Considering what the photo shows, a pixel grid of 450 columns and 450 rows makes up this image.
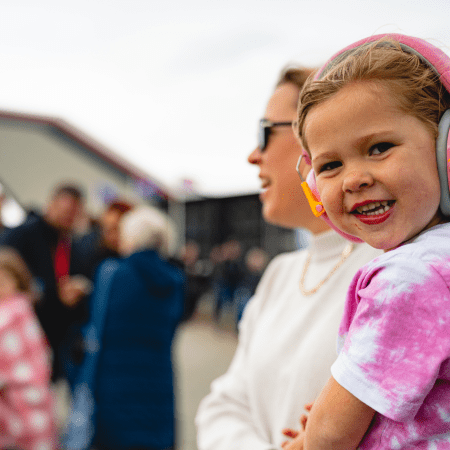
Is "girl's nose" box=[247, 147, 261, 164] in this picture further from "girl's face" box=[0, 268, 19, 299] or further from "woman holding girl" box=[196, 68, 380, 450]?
"girl's face" box=[0, 268, 19, 299]

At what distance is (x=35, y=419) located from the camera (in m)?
2.45

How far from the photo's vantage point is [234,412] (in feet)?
→ 3.26

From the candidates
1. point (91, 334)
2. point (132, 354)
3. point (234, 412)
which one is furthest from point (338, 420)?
point (91, 334)

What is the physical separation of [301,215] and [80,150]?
1051cm

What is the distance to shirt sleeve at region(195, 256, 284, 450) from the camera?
88 centimetres

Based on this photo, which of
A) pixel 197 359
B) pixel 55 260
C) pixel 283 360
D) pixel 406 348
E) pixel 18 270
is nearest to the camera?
pixel 406 348

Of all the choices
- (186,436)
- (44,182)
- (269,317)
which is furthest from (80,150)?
(269,317)

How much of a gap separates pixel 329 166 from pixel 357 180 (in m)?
0.06

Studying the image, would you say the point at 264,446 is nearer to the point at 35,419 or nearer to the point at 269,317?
the point at 269,317

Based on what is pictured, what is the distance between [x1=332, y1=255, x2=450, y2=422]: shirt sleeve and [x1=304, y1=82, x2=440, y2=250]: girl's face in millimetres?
59

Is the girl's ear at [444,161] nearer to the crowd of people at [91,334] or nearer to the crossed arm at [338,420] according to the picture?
the crossed arm at [338,420]

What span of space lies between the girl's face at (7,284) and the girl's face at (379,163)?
111 inches

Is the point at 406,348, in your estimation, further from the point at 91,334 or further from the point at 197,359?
the point at 197,359

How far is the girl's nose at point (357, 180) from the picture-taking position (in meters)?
0.48
